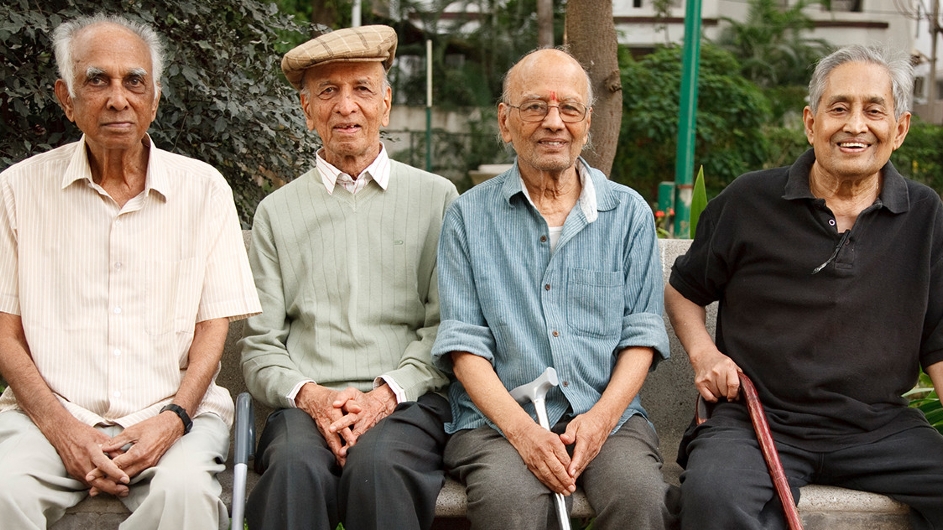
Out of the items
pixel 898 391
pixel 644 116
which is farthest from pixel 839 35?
pixel 898 391

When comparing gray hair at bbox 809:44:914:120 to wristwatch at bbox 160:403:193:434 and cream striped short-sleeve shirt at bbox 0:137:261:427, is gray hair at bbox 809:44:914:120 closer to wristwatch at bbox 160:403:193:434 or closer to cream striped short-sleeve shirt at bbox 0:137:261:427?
cream striped short-sleeve shirt at bbox 0:137:261:427

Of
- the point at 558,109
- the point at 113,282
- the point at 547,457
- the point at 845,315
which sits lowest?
the point at 547,457

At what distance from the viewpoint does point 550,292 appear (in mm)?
2924

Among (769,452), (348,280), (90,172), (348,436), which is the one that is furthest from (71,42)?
(769,452)

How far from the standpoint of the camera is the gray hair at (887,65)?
9.24 feet

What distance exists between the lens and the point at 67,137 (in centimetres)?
373

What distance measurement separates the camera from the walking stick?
252cm

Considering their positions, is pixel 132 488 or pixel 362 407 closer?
pixel 132 488

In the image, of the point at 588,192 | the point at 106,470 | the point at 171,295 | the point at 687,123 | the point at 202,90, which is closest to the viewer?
the point at 106,470

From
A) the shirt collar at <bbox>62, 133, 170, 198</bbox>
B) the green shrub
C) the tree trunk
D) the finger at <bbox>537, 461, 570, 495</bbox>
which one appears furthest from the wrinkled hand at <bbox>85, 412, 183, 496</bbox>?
the tree trunk

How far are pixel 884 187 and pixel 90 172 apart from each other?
2.52 metres

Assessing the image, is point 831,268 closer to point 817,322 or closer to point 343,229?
point 817,322

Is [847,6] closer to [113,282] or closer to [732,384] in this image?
[732,384]

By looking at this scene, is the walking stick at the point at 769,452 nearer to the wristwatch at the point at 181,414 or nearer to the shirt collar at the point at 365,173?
the shirt collar at the point at 365,173
